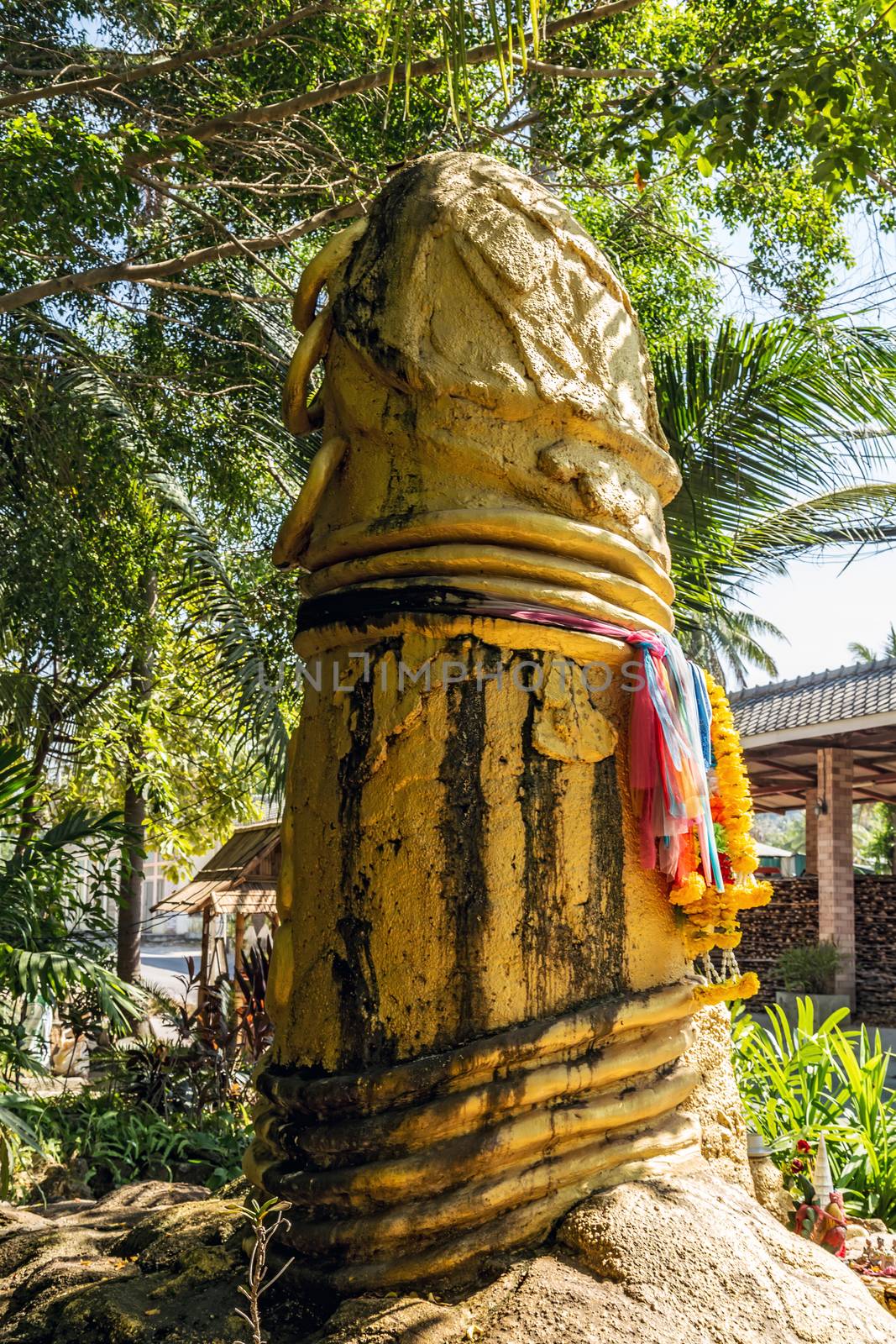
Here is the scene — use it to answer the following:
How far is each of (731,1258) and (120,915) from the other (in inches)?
313

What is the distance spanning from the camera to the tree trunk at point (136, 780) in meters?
8.47

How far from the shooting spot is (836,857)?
480 inches

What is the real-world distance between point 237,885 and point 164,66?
6.32 meters

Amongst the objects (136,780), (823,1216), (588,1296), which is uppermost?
(136,780)

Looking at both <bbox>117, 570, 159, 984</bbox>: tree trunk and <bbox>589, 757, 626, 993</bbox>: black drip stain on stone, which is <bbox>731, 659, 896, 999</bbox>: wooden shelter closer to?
<bbox>117, 570, 159, 984</bbox>: tree trunk

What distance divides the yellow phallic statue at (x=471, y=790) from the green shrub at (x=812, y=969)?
30.3 feet

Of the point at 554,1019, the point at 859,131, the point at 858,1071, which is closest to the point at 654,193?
the point at 859,131

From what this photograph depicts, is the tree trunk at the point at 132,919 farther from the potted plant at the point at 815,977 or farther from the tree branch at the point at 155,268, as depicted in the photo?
the potted plant at the point at 815,977

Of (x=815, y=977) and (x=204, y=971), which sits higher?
(x=204, y=971)

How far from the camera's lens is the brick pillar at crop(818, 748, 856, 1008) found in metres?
12.1

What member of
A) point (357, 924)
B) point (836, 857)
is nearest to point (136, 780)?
point (357, 924)

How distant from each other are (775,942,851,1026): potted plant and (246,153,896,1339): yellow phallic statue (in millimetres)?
9206

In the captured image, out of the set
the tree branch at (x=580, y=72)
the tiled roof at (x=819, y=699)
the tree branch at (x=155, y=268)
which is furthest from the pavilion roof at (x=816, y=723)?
the tree branch at (x=155, y=268)

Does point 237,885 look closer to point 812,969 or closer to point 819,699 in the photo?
point 812,969
